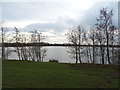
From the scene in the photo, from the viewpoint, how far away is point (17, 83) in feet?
26.3

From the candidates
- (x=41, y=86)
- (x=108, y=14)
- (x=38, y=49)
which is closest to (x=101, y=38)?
(x=108, y=14)

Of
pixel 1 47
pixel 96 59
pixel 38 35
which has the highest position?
pixel 38 35

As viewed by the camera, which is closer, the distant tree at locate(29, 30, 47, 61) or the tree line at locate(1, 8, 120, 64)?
the tree line at locate(1, 8, 120, 64)

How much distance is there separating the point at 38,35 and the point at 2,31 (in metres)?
8.61

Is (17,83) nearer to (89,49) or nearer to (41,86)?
(41,86)

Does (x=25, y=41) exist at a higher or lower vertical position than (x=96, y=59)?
higher

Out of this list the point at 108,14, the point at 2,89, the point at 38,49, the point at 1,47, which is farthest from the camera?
the point at 38,49

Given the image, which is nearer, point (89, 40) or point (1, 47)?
point (1, 47)

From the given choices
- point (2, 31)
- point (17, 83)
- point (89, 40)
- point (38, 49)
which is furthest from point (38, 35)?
point (17, 83)

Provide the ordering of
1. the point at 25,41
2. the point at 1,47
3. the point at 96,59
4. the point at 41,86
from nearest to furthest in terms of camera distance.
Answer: the point at 41,86 < the point at 1,47 < the point at 96,59 < the point at 25,41

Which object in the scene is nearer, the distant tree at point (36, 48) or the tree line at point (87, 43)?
the tree line at point (87, 43)

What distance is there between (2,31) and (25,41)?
8.81 meters

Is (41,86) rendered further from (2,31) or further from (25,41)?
(25,41)

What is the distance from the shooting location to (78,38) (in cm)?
3225
